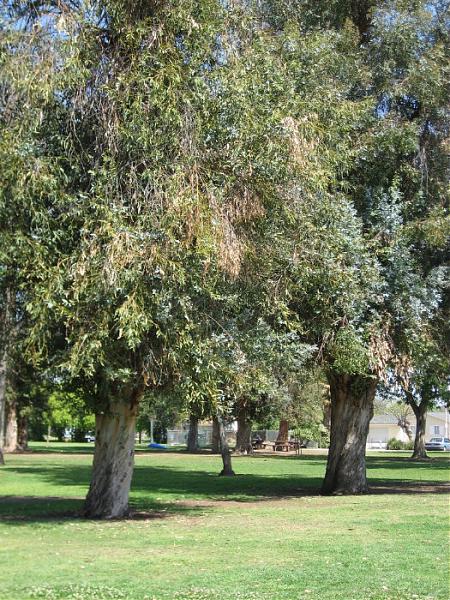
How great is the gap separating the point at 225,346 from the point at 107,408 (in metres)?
2.55

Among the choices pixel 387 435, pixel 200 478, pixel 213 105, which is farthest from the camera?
pixel 387 435

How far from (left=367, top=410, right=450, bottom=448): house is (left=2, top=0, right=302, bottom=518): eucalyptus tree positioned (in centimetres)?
8078

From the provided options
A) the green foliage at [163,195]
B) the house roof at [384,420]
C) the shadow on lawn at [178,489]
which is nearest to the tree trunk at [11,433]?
the shadow on lawn at [178,489]

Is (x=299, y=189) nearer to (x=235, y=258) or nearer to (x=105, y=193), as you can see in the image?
(x=235, y=258)

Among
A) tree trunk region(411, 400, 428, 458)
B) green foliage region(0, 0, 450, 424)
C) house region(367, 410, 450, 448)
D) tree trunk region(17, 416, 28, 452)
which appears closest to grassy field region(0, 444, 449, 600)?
green foliage region(0, 0, 450, 424)

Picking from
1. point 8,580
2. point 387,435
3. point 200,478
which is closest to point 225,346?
point 8,580

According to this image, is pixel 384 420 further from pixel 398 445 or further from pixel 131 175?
pixel 131 175

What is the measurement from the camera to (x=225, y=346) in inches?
566

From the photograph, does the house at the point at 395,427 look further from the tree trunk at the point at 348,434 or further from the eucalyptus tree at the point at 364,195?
the eucalyptus tree at the point at 364,195

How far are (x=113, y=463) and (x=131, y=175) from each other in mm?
5390

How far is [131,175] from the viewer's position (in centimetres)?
1355

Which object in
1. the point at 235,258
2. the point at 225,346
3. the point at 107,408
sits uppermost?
the point at 235,258

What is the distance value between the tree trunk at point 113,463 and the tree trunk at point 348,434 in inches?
307

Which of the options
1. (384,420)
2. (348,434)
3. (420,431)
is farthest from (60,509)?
(384,420)
